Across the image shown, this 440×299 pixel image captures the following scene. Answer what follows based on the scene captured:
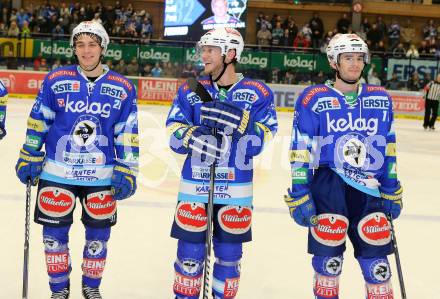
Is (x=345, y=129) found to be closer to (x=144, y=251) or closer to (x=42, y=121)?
(x=42, y=121)

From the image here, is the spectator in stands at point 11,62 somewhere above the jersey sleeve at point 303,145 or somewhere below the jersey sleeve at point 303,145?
above

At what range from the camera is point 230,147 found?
3.96 metres

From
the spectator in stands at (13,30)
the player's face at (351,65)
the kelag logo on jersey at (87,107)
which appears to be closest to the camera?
the player's face at (351,65)

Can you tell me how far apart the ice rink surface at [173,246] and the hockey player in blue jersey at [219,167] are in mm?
747

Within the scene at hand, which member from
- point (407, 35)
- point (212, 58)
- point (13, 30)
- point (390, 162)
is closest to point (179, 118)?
point (212, 58)

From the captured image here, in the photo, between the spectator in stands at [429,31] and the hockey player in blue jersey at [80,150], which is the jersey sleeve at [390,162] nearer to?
the hockey player in blue jersey at [80,150]

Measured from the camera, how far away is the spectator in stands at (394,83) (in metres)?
21.1

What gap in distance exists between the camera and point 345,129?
3768 millimetres

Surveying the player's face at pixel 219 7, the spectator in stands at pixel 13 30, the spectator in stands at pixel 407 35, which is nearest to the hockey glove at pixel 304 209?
the player's face at pixel 219 7

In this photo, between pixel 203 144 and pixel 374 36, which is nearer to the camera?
pixel 203 144

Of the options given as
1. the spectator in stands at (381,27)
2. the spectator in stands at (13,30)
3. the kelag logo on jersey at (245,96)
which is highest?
the spectator in stands at (381,27)

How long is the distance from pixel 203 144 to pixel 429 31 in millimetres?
23017

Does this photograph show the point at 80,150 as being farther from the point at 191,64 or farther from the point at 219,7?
the point at 219,7

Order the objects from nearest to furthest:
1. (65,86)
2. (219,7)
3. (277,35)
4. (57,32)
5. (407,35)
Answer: (65,86) < (219,7) < (57,32) < (277,35) < (407,35)
